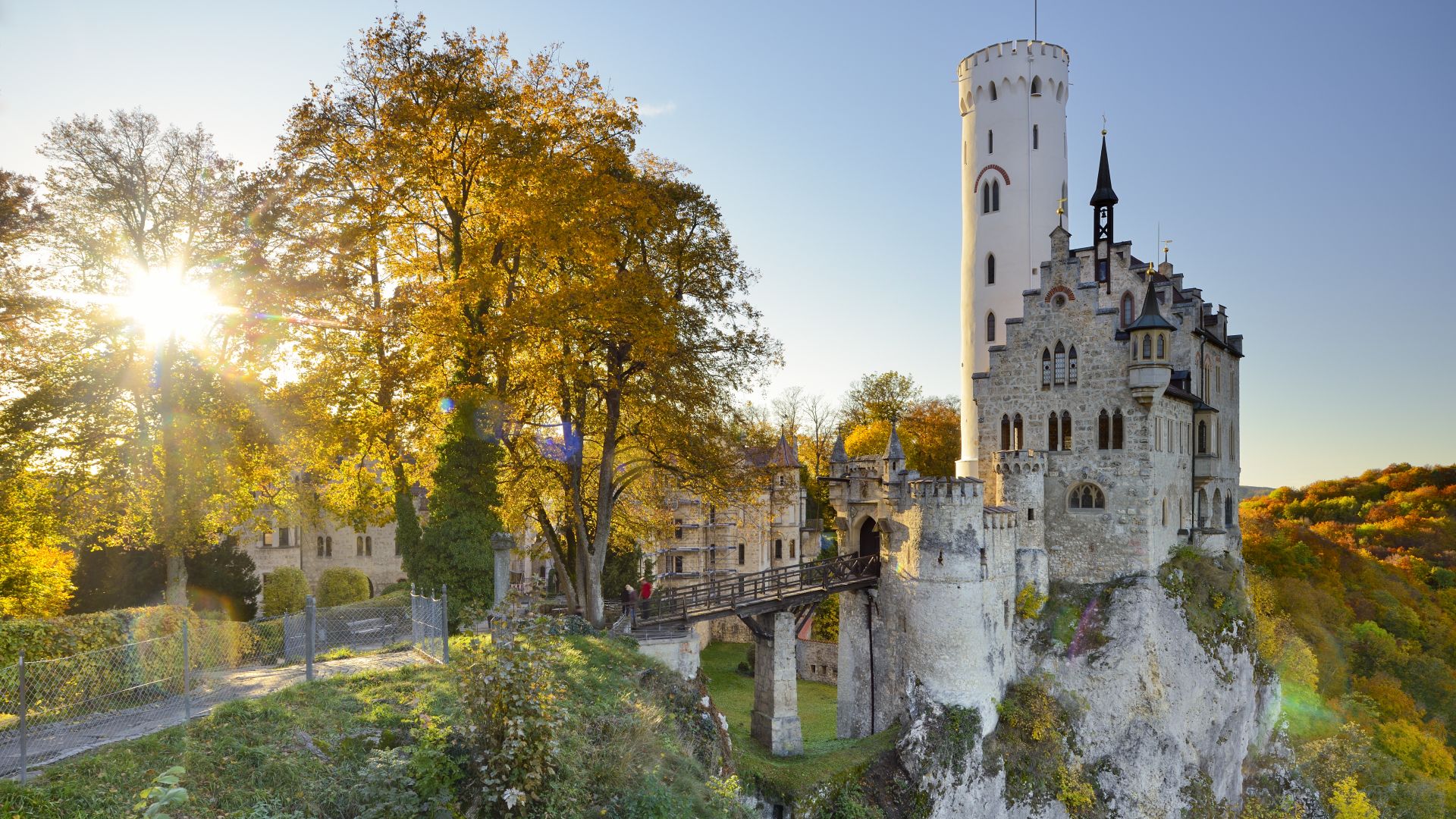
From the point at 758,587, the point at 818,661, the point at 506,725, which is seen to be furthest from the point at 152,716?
the point at 818,661

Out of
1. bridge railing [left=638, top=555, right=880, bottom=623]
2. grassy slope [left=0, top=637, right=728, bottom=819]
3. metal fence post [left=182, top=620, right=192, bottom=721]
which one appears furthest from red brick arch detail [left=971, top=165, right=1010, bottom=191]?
metal fence post [left=182, top=620, right=192, bottom=721]

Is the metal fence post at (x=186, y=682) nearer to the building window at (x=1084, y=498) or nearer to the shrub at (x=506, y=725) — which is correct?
the shrub at (x=506, y=725)

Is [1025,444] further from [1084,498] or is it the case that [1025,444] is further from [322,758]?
[322,758]

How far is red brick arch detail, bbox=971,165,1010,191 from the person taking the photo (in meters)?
34.0

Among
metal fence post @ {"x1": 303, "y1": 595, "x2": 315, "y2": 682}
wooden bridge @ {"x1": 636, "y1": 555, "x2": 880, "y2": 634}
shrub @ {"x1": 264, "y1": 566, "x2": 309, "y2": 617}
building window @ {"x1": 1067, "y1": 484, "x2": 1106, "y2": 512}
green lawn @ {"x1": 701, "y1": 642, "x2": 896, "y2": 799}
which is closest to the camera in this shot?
metal fence post @ {"x1": 303, "y1": 595, "x2": 315, "y2": 682}

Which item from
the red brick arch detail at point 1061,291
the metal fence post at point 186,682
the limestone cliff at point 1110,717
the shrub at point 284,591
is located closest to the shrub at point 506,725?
the metal fence post at point 186,682

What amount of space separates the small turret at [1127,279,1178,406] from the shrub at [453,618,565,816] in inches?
944

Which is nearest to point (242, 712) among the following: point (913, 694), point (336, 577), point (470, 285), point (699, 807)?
point (699, 807)

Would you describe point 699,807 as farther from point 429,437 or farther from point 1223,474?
point 1223,474

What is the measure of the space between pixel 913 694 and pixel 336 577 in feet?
106

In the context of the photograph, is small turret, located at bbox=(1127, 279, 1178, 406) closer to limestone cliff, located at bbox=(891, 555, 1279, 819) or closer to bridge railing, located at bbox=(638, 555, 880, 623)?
limestone cliff, located at bbox=(891, 555, 1279, 819)

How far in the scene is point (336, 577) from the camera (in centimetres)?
4372

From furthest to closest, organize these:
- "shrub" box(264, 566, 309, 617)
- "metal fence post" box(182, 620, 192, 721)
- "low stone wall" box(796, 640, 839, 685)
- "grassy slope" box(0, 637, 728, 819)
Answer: "shrub" box(264, 566, 309, 617) → "low stone wall" box(796, 640, 839, 685) → "metal fence post" box(182, 620, 192, 721) → "grassy slope" box(0, 637, 728, 819)

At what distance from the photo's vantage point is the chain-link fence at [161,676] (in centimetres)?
1080
